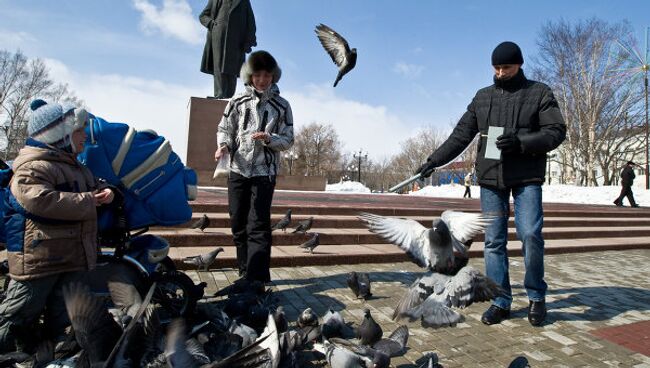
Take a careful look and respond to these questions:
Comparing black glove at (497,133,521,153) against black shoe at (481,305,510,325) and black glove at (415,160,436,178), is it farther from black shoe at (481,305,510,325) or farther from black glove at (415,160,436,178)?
black shoe at (481,305,510,325)

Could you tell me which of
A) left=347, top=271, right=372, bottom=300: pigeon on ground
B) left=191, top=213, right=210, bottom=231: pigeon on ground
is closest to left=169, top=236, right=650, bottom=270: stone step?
left=191, top=213, right=210, bottom=231: pigeon on ground

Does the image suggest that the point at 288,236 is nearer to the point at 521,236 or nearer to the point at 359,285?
the point at 359,285

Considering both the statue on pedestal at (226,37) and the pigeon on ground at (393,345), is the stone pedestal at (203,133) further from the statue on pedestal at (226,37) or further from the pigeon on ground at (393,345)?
the pigeon on ground at (393,345)

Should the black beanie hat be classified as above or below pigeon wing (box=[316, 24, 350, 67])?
below

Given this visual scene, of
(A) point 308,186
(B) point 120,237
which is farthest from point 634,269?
(A) point 308,186

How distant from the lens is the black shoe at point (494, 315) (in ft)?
11.2

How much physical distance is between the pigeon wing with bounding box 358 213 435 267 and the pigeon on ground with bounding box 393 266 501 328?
5.8 inches

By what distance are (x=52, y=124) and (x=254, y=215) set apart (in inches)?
73.2

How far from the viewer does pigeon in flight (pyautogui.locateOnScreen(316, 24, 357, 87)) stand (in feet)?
21.6

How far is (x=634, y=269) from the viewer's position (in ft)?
21.1

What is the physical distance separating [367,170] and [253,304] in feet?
284

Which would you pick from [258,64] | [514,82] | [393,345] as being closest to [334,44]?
[258,64]

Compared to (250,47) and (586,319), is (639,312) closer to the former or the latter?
(586,319)

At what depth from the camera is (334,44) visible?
23.3 feet
